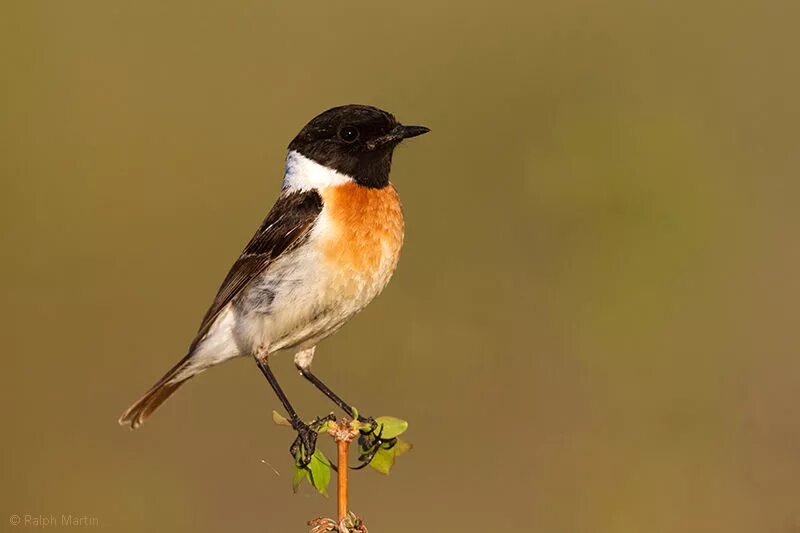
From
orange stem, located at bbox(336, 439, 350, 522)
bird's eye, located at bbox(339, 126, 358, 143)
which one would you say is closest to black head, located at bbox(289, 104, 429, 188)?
bird's eye, located at bbox(339, 126, 358, 143)

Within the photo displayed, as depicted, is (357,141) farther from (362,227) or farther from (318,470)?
(318,470)

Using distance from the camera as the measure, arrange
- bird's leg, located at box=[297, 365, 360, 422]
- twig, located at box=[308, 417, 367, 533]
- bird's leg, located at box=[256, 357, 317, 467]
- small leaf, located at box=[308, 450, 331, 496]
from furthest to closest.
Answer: bird's leg, located at box=[297, 365, 360, 422], bird's leg, located at box=[256, 357, 317, 467], small leaf, located at box=[308, 450, 331, 496], twig, located at box=[308, 417, 367, 533]

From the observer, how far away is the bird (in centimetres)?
493

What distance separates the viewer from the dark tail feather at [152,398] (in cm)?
535

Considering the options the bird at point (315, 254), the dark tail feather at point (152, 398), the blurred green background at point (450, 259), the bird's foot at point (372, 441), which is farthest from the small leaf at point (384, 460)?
the dark tail feather at point (152, 398)

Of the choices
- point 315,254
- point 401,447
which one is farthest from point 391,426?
point 315,254

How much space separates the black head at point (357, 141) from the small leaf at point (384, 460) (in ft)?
6.52

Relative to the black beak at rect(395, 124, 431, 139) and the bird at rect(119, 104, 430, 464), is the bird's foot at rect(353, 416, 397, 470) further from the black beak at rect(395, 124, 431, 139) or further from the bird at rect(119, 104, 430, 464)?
the black beak at rect(395, 124, 431, 139)

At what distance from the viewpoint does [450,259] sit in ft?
25.4

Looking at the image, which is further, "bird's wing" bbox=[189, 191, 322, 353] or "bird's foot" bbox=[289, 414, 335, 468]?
"bird's wing" bbox=[189, 191, 322, 353]

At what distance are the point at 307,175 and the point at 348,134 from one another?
0.88 feet

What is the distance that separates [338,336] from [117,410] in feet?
4.80

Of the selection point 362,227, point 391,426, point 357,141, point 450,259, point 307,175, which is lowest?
point 450,259

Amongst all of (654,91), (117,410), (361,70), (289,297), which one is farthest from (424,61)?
(289,297)
